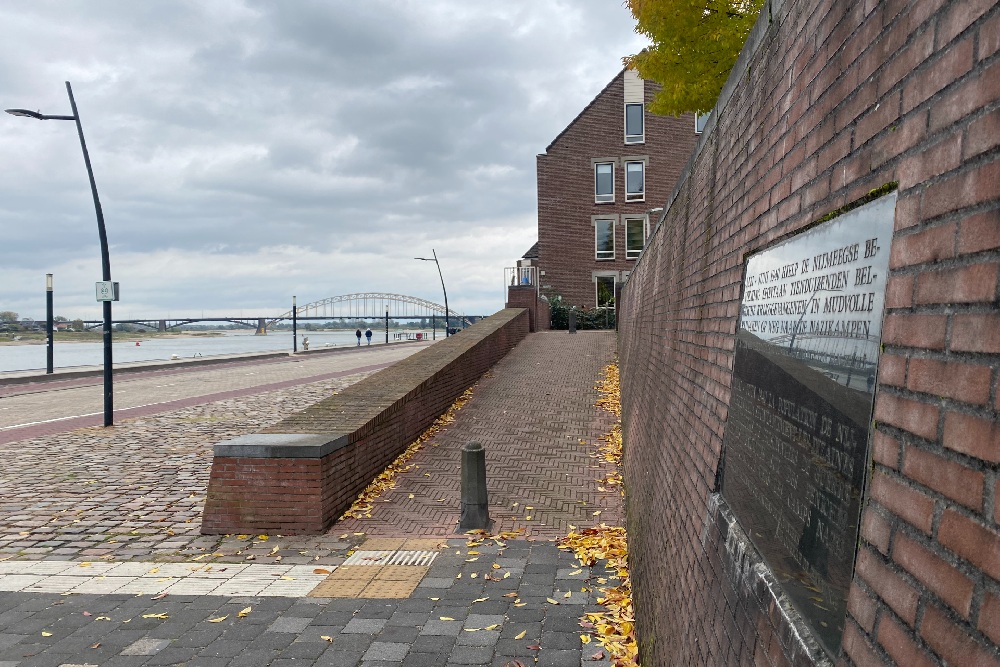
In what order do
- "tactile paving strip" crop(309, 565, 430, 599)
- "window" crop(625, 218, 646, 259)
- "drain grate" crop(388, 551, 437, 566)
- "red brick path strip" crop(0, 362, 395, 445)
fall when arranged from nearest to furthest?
"tactile paving strip" crop(309, 565, 430, 599), "drain grate" crop(388, 551, 437, 566), "red brick path strip" crop(0, 362, 395, 445), "window" crop(625, 218, 646, 259)

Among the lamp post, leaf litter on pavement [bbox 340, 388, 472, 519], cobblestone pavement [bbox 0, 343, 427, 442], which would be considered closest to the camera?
leaf litter on pavement [bbox 340, 388, 472, 519]

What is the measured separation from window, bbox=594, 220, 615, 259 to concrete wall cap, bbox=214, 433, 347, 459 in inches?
1156

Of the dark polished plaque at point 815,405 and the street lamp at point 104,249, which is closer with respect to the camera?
the dark polished plaque at point 815,405

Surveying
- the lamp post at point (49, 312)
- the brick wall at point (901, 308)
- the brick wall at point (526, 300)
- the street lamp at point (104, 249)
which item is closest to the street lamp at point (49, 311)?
the lamp post at point (49, 312)

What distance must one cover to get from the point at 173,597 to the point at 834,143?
556 cm

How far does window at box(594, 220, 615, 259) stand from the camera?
35344mm

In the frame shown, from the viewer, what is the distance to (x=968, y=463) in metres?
1.21

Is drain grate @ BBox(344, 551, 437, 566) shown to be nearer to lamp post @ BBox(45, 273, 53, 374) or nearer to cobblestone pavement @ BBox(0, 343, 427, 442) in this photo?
cobblestone pavement @ BBox(0, 343, 427, 442)

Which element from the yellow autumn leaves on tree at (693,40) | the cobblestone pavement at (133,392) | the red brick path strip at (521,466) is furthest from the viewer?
the cobblestone pavement at (133,392)

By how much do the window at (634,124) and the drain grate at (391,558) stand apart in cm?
3188

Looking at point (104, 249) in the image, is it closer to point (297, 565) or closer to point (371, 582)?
point (297, 565)

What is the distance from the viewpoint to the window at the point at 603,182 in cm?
3541

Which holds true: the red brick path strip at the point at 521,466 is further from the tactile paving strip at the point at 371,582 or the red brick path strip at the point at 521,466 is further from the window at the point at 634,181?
the window at the point at 634,181

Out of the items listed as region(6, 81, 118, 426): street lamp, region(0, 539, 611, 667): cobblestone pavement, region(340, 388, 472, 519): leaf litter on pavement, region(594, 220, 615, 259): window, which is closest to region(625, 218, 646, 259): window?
region(594, 220, 615, 259): window
